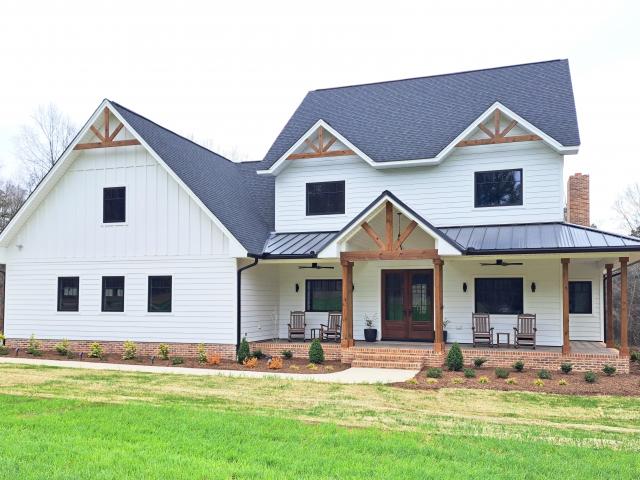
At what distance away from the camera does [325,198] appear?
19531 mm

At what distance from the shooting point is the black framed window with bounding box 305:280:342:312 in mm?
19250

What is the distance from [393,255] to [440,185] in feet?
10.9

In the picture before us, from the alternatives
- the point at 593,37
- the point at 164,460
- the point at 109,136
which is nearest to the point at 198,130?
the point at 109,136

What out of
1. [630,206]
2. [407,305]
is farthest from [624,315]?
[630,206]

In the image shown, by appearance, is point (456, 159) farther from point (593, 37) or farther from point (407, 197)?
point (593, 37)

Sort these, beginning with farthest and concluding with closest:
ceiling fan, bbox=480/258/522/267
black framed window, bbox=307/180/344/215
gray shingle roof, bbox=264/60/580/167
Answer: black framed window, bbox=307/180/344/215, gray shingle roof, bbox=264/60/580/167, ceiling fan, bbox=480/258/522/267

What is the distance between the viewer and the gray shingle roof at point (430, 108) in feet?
60.5

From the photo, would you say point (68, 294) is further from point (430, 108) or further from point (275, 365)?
point (430, 108)

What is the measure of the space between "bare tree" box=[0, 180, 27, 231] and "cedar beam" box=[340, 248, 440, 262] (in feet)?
69.8

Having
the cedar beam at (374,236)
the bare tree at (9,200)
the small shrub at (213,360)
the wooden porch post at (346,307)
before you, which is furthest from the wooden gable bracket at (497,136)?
the bare tree at (9,200)

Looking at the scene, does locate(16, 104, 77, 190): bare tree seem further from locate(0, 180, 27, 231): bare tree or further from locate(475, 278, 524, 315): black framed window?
locate(475, 278, 524, 315): black framed window

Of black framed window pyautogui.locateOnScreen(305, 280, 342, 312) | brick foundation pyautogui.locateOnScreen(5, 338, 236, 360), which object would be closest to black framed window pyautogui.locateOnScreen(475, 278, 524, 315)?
black framed window pyautogui.locateOnScreen(305, 280, 342, 312)

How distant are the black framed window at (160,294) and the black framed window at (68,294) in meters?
2.46

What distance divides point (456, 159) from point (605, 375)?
707cm
